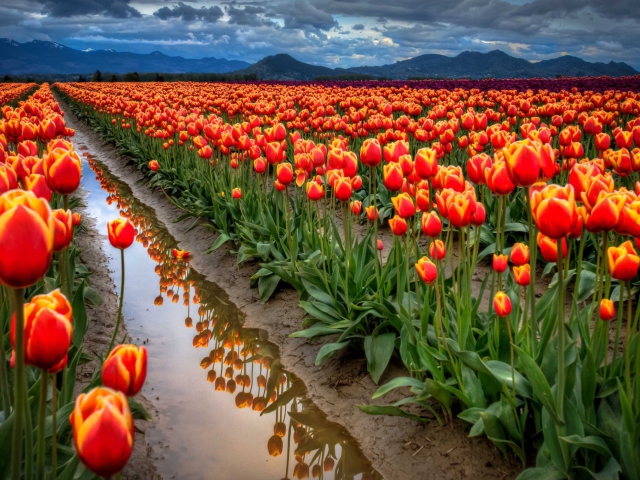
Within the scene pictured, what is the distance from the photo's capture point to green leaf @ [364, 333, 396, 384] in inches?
167

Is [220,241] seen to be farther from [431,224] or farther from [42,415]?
[42,415]

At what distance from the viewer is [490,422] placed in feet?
10.0

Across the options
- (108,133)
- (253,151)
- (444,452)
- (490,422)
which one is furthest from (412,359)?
(108,133)

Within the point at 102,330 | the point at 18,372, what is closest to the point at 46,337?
the point at 18,372

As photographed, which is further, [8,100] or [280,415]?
[8,100]

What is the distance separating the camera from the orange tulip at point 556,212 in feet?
6.65

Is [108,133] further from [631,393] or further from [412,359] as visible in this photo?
[631,393]

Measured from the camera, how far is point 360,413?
A: 4090mm

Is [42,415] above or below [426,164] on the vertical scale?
below

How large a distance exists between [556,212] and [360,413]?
251 centimetres

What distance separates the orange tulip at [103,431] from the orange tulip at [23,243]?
34 cm

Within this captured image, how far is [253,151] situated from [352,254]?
1.94m

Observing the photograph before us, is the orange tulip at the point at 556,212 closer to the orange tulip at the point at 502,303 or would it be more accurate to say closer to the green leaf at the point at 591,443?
the orange tulip at the point at 502,303

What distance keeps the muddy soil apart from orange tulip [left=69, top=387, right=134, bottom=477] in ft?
6.75
